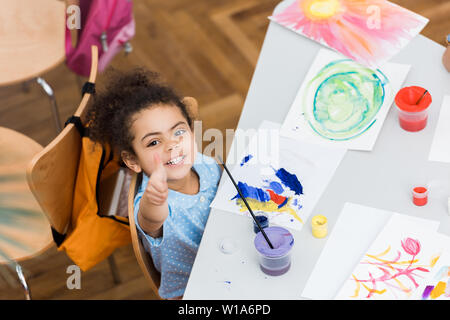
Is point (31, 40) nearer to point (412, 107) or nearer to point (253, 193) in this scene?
point (253, 193)

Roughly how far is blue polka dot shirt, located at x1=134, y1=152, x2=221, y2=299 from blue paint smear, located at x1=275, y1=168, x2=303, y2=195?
0.67 feet

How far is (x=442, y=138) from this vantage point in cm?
147

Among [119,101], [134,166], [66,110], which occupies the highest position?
[119,101]

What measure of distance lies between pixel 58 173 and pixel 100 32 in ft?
2.60

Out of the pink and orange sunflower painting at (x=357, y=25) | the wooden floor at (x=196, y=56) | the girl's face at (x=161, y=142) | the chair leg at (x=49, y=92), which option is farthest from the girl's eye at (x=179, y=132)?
the wooden floor at (x=196, y=56)

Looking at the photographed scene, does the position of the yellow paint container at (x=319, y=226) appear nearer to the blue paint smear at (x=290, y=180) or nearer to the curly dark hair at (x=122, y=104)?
the blue paint smear at (x=290, y=180)

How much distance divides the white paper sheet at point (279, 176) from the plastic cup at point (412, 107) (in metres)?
0.16

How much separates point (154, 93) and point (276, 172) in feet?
1.14

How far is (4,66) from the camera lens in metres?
2.14

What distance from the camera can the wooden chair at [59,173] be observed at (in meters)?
1.46

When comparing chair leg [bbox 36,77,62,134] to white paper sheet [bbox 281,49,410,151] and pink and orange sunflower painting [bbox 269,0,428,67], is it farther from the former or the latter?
white paper sheet [bbox 281,49,410,151]
